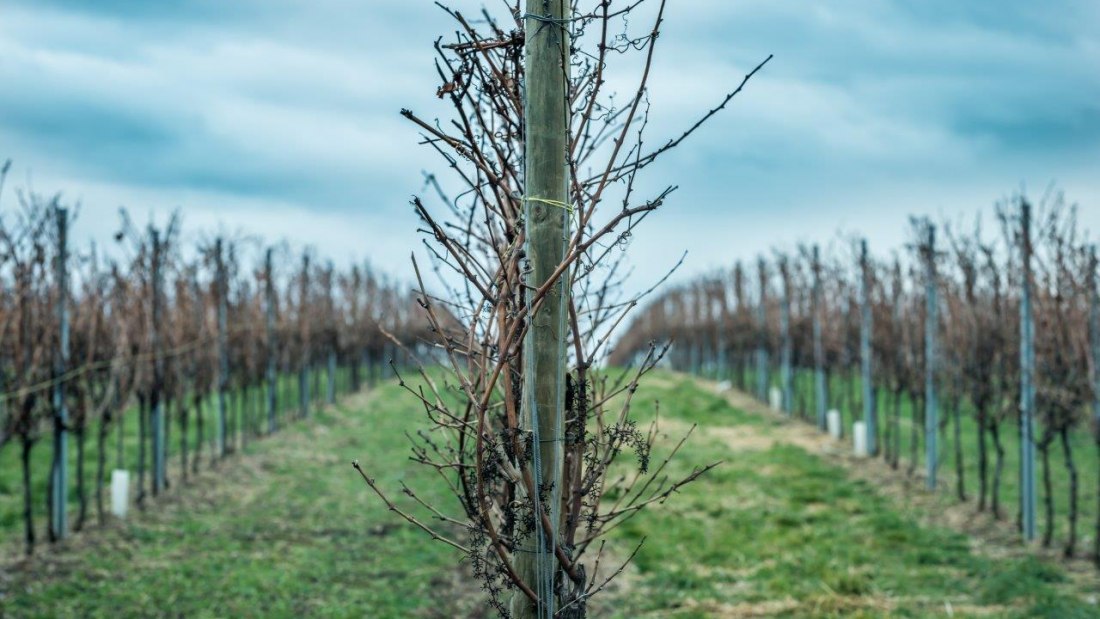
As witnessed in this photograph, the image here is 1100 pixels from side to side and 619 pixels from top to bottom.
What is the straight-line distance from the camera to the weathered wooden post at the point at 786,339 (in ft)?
66.8

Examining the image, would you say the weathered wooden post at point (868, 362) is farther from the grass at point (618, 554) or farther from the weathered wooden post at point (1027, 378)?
the weathered wooden post at point (1027, 378)

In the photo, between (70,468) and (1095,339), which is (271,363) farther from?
(1095,339)

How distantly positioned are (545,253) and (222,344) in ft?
44.8

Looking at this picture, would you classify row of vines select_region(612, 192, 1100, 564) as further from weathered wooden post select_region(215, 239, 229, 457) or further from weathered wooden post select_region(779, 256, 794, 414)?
weathered wooden post select_region(215, 239, 229, 457)

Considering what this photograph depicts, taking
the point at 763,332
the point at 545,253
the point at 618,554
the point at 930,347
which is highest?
the point at 545,253

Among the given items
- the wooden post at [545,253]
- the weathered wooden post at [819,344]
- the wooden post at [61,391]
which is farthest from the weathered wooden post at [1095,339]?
the wooden post at [61,391]

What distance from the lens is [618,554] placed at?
930cm

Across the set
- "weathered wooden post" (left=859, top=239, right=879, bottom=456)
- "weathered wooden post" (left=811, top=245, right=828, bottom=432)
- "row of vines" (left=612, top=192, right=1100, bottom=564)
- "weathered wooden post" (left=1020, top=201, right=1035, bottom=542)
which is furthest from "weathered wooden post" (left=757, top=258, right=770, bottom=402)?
"weathered wooden post" (left=1020, top=201, right=1035, bottom=542)

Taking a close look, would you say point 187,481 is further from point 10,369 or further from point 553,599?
point 553,599

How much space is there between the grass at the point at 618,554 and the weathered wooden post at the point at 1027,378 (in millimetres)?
705

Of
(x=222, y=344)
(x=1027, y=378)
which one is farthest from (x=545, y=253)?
(x=222, y=344)

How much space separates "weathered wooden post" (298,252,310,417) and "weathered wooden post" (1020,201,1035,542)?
15.2 m

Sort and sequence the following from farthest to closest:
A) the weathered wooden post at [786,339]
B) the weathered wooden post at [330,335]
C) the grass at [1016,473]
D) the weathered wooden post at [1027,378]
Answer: the weathered wooden post at [330,335], the weathered wooden post at [786,339], the grass at [1016,473], the weathered wooden post at [1027,378]

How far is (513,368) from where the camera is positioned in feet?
9.21
